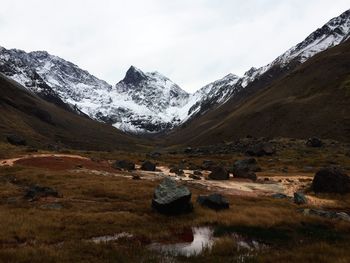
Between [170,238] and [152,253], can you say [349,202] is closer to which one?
[170,238]

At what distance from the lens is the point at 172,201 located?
35.6m

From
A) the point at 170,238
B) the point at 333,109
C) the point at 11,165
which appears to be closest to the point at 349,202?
the point at 170,238

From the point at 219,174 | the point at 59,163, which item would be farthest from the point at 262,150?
the point at 59,163

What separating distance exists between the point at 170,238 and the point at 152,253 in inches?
183

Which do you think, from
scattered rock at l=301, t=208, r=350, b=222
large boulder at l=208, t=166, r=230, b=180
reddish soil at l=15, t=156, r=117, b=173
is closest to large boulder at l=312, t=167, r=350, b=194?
scattered rock at l=301, t=208, r=350, b=222

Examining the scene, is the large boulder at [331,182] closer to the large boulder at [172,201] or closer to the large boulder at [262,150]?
the large boulder at [172,201]

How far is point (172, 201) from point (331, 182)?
26700 mm

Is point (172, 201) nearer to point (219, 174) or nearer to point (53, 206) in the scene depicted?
point (53, 206)

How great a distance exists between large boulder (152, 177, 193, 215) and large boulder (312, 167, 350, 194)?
24.1 meters

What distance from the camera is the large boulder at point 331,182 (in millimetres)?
54000

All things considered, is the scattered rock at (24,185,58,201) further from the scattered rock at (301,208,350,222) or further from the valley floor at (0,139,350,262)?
the scattered rock at (301,208,350,222)

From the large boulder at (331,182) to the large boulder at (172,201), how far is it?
24.1m

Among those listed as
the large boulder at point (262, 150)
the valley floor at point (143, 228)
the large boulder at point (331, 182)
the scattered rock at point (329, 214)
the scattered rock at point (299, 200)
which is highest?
the large boulder at point (262, 150)

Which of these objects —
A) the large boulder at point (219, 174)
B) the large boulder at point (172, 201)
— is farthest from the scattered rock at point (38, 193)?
the large boulder at point (219, 174)
